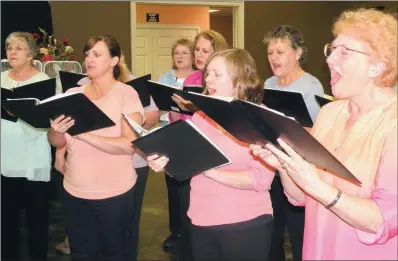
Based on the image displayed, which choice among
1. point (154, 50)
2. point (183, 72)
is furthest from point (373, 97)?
point (154, 50)

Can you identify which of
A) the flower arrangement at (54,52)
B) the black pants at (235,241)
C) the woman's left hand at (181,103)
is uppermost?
the flower arrangement at (54,52)

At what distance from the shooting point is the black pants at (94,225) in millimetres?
2312

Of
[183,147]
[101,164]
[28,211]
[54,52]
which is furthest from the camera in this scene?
[54,52]

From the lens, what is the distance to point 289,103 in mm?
2416

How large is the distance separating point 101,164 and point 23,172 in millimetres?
812

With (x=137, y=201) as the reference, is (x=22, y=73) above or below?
above

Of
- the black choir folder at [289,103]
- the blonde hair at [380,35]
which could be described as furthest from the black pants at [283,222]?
the blonde hair at [380,35]

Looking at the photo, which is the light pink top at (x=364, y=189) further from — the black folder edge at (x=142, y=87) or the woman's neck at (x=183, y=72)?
the woman's neck at (x=183, y=72)

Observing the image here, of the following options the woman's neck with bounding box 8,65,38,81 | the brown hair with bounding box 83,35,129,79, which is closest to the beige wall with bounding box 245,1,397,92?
the woman's neck with bounding box 8,65,38,81

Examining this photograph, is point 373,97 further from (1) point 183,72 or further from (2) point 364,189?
(1) point 183,72

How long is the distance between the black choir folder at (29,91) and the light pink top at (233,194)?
4.12 feet

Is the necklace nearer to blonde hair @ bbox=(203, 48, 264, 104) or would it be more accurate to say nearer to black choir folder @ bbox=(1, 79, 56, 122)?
blonde hair @ bbox=(203, 48, 264, 104)

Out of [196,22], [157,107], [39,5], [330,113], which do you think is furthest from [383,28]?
[196,22]

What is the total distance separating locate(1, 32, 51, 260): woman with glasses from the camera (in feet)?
9.54
